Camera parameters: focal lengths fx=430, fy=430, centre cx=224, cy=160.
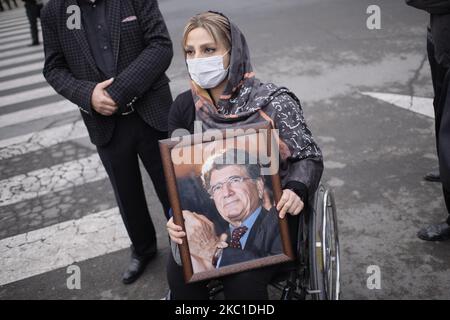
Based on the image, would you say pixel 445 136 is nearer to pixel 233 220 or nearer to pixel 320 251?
pixel 320 251

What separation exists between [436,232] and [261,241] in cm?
166

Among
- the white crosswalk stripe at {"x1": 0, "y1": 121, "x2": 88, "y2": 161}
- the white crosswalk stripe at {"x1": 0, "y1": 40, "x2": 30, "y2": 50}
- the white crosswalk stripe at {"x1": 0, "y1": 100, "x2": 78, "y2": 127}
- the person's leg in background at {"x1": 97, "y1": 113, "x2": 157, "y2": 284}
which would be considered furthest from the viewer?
the white crosswalk stripe at {"x1": 0, "y1": 40, "x2": 30, "y2": 50}

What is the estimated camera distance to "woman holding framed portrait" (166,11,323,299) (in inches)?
76.7

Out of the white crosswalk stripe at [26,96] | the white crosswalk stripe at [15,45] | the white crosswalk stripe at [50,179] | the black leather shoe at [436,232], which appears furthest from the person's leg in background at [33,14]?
the black leather shoe at [436,232]

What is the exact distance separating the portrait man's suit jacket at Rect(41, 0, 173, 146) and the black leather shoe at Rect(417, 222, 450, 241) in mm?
2109

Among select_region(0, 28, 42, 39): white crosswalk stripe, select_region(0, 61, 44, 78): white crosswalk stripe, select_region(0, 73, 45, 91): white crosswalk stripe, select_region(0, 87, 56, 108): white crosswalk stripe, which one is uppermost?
select_region(0, 28, 42, 39): white crosswalk stripe

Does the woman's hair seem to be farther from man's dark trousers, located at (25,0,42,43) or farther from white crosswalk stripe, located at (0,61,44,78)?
man's dark trousers, located at (25,0,42,43)

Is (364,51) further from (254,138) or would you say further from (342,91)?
(254,138)

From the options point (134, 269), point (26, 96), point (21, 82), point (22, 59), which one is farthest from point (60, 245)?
point (22, 59)

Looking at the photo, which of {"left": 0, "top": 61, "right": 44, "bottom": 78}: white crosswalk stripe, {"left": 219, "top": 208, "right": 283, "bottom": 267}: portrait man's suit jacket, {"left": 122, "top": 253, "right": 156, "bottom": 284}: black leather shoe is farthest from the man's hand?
{"left": 0, "top": 61, "right": 44, "bottom": 78}: white crosswalk stripe

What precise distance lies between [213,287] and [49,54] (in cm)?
167

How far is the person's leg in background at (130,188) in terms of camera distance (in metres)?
2.70

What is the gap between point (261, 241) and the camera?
1959 mm

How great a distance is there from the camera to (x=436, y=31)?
282 cm
